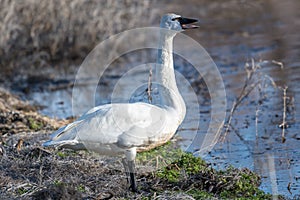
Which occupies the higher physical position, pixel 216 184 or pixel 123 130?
pixel 123 130

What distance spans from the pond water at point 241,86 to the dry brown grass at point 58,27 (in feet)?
2.85

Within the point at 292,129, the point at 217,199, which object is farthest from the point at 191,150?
the point at 217,199

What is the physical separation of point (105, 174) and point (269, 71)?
243 inches

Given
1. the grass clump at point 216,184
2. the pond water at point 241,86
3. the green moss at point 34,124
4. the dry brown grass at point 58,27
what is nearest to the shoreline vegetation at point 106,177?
the grass clump at point 216,184

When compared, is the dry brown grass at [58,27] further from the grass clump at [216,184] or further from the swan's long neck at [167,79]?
the grass clump at [216,184]

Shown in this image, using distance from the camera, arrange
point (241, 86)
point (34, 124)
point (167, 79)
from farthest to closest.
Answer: point (241, 86) → point (34, 124) → point (167, 79)

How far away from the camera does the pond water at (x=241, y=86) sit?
7996 millimetres

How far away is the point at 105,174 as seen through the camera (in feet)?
22.0

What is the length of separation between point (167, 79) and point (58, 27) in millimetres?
8032

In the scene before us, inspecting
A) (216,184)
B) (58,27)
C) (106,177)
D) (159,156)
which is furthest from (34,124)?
(58,27)

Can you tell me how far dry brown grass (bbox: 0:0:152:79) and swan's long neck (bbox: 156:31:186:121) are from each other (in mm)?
7075

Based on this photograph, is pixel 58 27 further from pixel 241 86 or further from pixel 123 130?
pixel 123 130

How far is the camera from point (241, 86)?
11672 mm

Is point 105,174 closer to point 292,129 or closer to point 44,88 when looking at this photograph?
point 292,129
